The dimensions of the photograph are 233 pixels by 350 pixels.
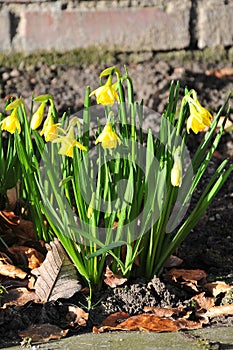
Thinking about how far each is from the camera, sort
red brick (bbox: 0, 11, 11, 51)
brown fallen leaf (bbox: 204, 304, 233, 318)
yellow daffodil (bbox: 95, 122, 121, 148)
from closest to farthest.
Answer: yellow daffodil (bbox: 95, 122, 121, 148) → brown fallen leaf (bbox: 204, 304, 233, 318) → red brick (bbox: 0, 11, 11, 51)

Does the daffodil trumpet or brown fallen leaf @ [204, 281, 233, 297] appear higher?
the daffodil trumpet

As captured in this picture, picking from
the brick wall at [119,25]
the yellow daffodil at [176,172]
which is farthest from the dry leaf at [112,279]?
the brick wall at [119,25]

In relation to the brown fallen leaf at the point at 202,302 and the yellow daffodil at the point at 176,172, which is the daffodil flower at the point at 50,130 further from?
the brown fallen leaf at the point at 202,302

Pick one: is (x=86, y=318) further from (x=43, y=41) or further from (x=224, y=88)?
(x=43, y=41)

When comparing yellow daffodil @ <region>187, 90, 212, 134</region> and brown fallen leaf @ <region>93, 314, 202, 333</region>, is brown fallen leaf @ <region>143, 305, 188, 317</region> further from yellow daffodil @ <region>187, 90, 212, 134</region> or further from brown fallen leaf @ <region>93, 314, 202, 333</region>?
yellow daffodil @ <region>187, 90, 212, 134</region>

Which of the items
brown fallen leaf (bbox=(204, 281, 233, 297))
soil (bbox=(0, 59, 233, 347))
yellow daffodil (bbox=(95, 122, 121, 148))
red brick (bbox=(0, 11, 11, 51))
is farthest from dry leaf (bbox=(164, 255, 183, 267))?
red brick (bbox=(0, 11, 11, 51))

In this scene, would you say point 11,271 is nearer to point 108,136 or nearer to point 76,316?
point 76,316

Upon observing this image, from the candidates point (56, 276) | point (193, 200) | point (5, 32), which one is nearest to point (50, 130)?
point (56, 276)
